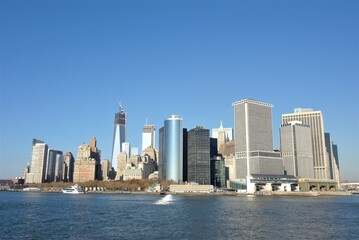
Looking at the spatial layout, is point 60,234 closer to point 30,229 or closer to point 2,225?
point 30,229

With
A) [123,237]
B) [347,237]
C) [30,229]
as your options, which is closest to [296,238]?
[347,237]

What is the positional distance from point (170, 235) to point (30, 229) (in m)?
26.1

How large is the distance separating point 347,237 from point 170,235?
Answer: 28705 millimetres

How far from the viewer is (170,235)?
59500 millimetres

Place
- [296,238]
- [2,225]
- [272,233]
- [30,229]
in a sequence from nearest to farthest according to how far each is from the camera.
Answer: [296,238] → [272,233] → [30,229] → [2,225]

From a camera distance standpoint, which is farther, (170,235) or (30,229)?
(30,229)

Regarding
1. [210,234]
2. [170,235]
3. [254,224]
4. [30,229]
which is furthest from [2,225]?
[254,224]

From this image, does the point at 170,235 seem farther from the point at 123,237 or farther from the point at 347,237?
the point at 347,237

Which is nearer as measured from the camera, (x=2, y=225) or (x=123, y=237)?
(x=123, y=237)

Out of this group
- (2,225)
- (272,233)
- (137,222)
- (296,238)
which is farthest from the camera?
(137,222)

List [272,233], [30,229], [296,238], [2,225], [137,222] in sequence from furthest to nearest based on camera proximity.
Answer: [137,222] < [2,225] < [30,229] < [272,233] < [296,238]

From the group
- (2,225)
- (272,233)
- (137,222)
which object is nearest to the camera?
(272,233)

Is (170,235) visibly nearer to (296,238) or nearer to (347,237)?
(296,238)

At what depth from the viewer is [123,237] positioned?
57125 mm
